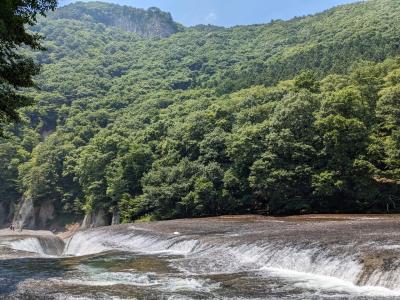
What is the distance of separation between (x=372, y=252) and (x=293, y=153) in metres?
39.5

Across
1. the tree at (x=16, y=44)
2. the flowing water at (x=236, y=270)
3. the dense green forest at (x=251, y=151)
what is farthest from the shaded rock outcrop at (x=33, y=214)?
the tree at (x=16, y=44)

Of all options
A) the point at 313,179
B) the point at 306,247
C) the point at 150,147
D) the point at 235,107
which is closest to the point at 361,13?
the point at 235,107

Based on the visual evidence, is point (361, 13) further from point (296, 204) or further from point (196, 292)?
point (196, 292)

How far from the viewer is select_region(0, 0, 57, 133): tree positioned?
1833 centimetres

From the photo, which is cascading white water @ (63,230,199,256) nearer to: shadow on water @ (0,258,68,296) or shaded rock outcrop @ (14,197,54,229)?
shadow on water @ (0,258,68,296)

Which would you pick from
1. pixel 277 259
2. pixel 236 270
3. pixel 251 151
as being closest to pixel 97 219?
pixel 251 151

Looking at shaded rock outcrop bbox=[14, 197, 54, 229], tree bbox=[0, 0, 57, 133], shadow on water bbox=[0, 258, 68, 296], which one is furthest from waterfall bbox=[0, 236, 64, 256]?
shaded rock outcrop bbox=[14, 197, 54, 229]

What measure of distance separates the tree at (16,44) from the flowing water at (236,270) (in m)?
8.78

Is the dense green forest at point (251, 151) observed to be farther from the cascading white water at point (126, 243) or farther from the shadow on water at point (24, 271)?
the shadow on water at point (24, 271)

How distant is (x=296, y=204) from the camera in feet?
191

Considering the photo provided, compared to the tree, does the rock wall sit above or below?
below

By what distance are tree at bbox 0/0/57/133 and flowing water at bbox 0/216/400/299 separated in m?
8.78

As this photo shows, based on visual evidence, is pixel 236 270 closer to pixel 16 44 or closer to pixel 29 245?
pixel 16 44

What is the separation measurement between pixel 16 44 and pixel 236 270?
1556 cm
